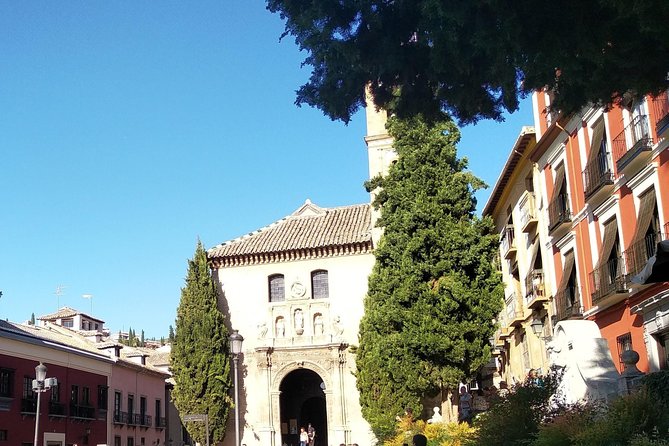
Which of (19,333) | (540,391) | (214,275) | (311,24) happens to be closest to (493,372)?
(214,275)

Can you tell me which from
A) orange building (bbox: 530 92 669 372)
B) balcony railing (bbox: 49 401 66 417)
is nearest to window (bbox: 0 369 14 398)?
balcony railing (bbox: 49 401 66 417)

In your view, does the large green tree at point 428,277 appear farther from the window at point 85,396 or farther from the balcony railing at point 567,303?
the window at point 85,396

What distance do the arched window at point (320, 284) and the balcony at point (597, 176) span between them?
17314 millimetres

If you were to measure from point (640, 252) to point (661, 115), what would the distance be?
3195 millimetres

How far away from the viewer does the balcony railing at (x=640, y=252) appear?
17.9 meters

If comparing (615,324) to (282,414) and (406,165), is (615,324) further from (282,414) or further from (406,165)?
(282,414)

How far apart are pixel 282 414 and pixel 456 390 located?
15419mm

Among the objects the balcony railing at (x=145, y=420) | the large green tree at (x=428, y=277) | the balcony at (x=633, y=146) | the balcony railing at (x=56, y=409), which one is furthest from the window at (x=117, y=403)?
the balcony at (x=633, y=146)

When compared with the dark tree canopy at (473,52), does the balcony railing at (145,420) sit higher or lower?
lower

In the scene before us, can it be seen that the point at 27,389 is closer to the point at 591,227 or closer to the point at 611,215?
the point at 591,227

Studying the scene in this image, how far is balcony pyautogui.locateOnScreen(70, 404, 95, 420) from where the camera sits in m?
33.9

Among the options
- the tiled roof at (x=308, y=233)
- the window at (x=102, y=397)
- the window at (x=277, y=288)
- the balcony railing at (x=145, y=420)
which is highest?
the tiled roof at (x=308, y=233)

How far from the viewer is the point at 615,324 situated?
20.5m

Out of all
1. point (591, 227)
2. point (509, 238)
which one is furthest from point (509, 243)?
point (591, 227)
